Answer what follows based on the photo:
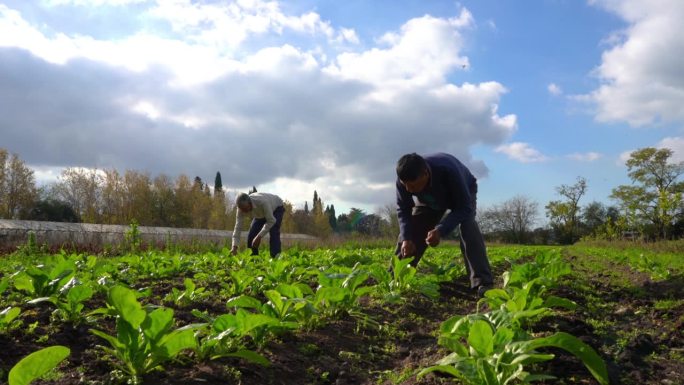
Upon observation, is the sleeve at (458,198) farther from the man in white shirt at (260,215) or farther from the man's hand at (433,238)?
the man in white shirt at (260,215)

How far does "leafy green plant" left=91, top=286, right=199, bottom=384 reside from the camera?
81.0 inches

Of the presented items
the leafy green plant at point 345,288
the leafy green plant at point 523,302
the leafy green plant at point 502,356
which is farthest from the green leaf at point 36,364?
the leafy green plant at point 523,302

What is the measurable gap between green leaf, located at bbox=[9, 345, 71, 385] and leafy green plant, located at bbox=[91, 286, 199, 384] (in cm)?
36

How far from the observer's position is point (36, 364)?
65.1 inches

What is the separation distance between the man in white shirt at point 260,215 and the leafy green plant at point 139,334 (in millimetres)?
5939

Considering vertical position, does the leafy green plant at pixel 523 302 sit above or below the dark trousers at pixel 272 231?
below

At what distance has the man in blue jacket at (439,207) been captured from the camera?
4.36 metres

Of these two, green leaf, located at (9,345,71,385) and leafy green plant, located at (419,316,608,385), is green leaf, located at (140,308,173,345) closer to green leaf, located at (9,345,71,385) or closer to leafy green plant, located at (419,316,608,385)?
green leaf, located at (9,345,71,385)

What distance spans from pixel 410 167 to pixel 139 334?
8.81 ft

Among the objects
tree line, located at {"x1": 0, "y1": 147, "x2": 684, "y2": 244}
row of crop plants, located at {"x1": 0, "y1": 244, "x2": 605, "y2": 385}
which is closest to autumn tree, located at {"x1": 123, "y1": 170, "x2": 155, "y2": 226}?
tree line, located at {"x1": 0, "y1": 147, "x2": 684, "y2": 244}

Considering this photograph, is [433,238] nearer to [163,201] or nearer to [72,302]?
[72,302]

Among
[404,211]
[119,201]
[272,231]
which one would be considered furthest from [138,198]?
[404,211]

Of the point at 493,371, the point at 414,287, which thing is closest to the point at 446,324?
the point at 493,371

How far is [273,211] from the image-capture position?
30.5 feet
